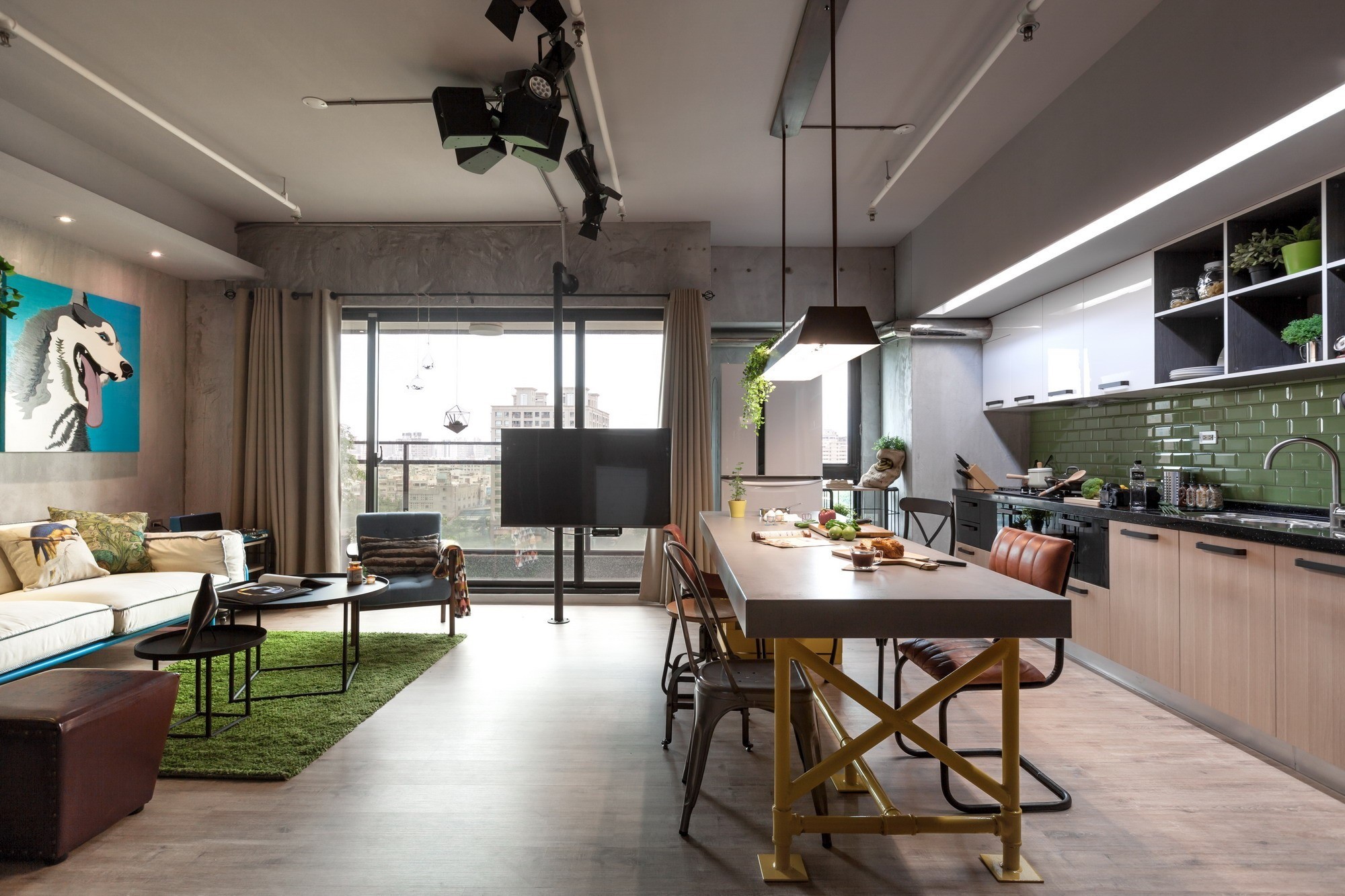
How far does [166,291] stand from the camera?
5.42 meters

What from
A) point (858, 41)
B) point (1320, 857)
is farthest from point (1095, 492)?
point (858, 41)

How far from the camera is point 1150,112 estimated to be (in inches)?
116

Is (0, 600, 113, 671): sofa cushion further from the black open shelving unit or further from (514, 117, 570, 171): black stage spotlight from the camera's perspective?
the black open shelving unit

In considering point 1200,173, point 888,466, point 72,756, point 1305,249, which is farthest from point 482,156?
point 888,466

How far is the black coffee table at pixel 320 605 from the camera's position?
3244 mm

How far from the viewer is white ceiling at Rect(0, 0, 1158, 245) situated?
3.02 metres

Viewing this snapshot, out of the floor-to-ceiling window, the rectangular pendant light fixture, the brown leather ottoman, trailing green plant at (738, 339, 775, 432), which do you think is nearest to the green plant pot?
the rectangular pendant light fixture

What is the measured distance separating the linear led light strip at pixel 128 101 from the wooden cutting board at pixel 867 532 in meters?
4.03

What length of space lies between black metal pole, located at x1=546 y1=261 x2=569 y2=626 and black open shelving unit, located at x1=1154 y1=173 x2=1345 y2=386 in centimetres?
398

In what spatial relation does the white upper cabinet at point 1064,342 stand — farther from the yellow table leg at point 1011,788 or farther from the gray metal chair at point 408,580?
the gray metal chair at point 408,580

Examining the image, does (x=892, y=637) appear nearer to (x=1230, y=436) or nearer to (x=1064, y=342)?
(x=1230, y=436)

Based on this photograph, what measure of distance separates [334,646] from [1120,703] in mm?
4406

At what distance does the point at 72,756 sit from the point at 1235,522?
4.23 metres

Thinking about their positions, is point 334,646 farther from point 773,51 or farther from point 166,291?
point 773,51
